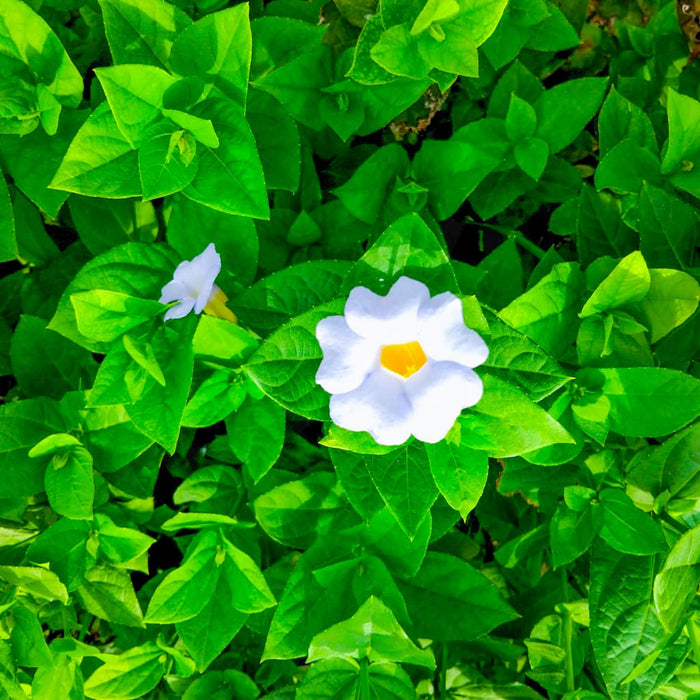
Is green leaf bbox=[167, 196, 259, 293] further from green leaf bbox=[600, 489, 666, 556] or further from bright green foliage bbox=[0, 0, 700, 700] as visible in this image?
Result: green leaf bbox=[600, 489, 666, 556]

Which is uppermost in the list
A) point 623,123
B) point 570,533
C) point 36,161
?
point 623,123

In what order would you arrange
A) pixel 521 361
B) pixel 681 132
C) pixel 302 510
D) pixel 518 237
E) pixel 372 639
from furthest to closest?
pixel 518 237 < pixel 302 510 < pixel 681 132 < pixel 372 639 < pixel 521 361

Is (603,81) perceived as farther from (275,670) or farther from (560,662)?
(275,670)

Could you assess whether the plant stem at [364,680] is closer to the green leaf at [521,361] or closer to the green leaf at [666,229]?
the green leaf at [521,361]

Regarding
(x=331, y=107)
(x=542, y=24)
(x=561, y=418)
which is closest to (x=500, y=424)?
(x=561, y=418)

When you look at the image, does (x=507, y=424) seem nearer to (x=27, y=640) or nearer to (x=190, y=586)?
→ (x=190, y=586)

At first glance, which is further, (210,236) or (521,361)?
(210,236)

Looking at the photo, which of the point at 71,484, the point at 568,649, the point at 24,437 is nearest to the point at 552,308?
the point at 568,649
